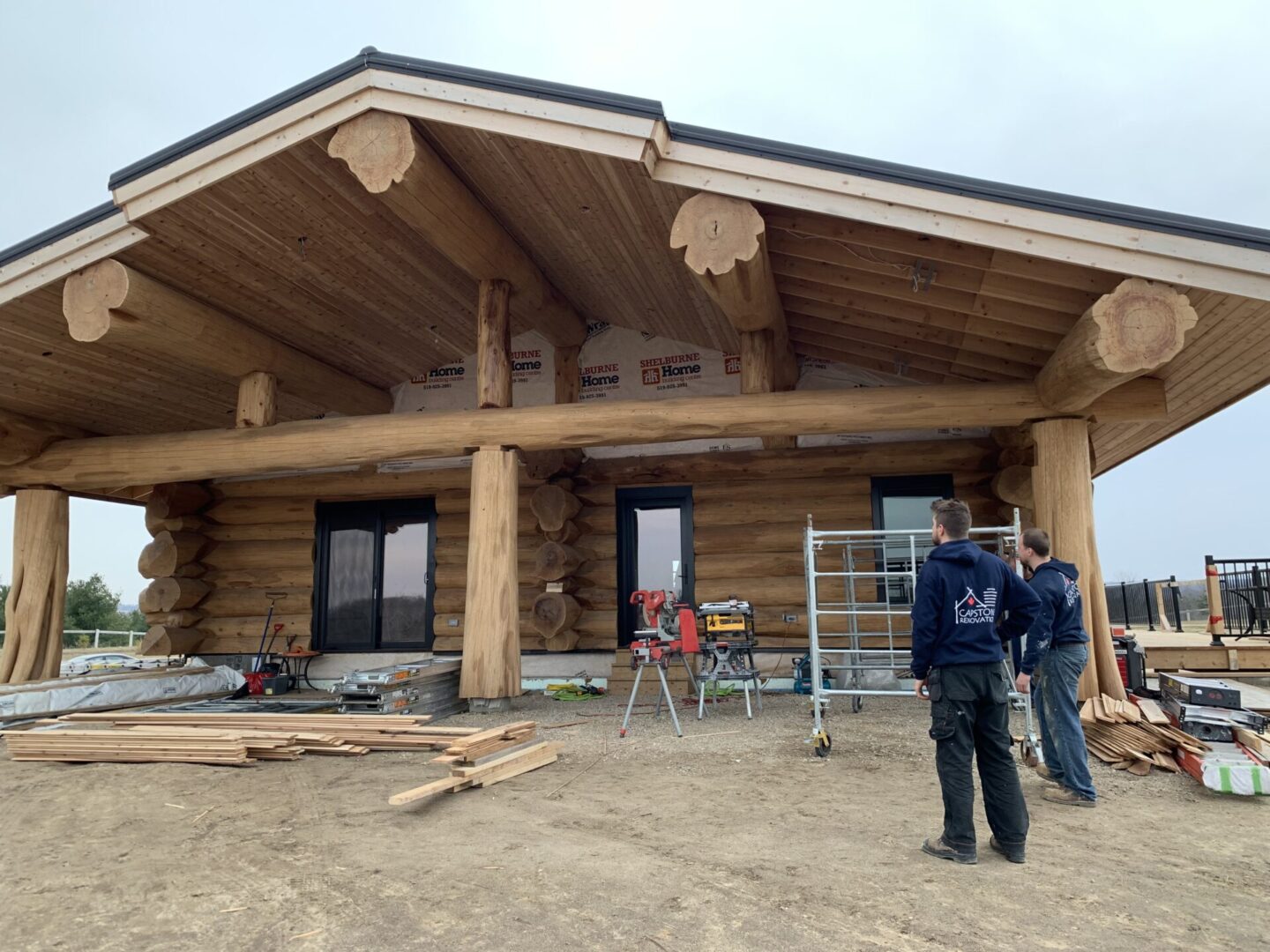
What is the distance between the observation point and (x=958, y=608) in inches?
159

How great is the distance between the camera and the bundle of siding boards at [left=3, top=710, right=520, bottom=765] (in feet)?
20.9

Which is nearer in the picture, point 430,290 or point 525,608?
point 430,290

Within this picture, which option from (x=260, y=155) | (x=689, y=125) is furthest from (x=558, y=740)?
(x=260, y=155)

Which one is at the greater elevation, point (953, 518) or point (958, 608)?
point (953, 518)

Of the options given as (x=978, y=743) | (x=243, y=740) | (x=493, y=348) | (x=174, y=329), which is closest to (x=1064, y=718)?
(x=978, y=743)

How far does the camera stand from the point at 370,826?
14.7 ft

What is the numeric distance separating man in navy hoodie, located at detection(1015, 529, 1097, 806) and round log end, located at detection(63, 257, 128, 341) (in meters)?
8.17

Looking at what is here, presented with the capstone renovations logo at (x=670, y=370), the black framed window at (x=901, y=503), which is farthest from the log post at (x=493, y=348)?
the black framed window at (x=901, y=503)

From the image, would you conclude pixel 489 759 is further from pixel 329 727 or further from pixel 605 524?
pixel 605 524

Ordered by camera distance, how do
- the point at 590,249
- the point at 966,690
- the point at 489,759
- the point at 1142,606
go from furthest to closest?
the point at 1142,606 < the point at 590,249 < the point at 489,759 < the point at 966,690

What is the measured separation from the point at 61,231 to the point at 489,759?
6.61m

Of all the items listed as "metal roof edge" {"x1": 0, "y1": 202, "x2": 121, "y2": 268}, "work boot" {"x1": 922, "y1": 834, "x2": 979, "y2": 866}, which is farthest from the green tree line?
"work boot" {"x1": 922, "y1": 834, "x2": 979, "y2": 866}

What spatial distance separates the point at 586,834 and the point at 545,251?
6.79 m

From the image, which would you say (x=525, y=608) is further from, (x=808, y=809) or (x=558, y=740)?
(x=808, y=809)
